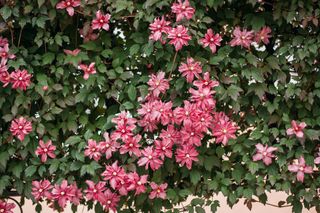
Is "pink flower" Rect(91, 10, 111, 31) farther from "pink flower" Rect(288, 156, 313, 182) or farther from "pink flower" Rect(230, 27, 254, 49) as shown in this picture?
"pink flower" Rect(288, 156, 313, 182)

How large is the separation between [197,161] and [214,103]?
30cm

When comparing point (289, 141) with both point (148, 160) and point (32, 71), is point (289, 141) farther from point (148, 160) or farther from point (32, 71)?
point (32, 71)

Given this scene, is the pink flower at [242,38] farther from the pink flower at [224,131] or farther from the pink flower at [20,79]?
the pink flower at [20,79]

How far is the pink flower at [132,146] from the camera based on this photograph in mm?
2359

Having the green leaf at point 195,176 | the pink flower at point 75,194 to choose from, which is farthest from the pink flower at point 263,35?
the pink flower at point 75,194

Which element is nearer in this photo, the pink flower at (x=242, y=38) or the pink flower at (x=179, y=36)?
the pink flower at (x=179, y=36)

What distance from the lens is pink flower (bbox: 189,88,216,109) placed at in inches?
90.5

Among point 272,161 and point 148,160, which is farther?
point 272,161

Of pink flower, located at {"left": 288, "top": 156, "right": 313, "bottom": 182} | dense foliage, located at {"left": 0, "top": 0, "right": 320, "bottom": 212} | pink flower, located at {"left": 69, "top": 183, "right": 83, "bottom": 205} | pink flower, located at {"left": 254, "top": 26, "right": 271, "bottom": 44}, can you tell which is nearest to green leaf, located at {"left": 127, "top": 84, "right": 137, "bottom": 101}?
dense foliage, located at {"left": 0, "top": 0, "right": 320, "bottom": 212}

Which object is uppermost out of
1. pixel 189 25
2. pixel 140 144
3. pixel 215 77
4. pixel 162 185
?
pixel 189 25

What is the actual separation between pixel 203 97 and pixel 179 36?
259 mm

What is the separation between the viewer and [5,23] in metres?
2.47

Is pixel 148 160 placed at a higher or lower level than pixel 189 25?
lower

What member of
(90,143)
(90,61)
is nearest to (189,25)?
(90,61)
